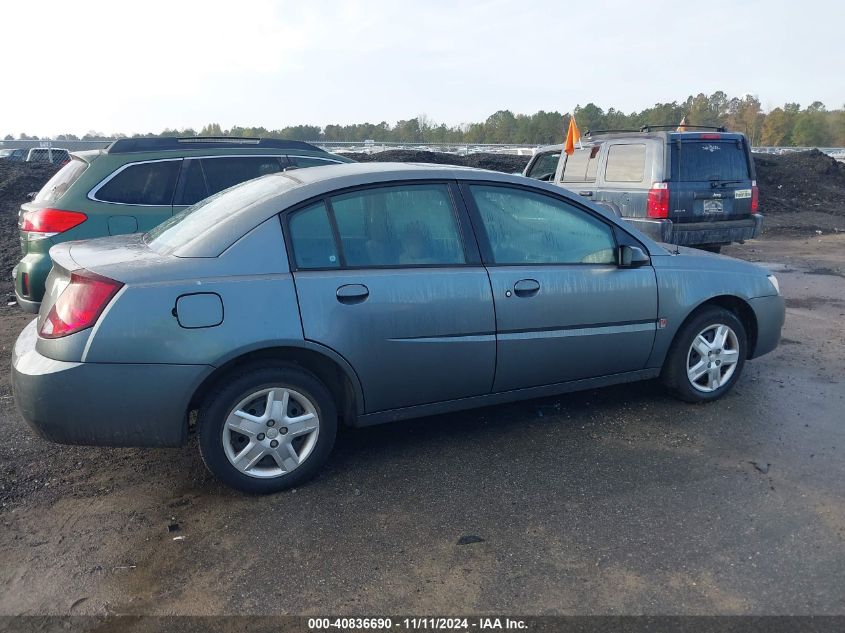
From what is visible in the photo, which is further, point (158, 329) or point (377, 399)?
point (377, 399)

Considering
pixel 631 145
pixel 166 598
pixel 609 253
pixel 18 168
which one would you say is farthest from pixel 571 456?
pixel 18 168

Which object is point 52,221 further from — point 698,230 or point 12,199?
point 12,199

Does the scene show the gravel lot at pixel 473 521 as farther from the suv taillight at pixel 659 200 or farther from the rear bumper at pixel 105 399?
the suv taillight at pixel 659 200

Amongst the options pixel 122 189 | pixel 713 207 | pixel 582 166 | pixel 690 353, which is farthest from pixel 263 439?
pixel 582 166

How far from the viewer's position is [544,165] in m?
12.0

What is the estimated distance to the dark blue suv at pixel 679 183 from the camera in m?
9.05

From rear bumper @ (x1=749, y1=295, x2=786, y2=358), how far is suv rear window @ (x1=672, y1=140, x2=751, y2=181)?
14.2 ft

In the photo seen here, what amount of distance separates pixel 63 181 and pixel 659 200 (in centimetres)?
684

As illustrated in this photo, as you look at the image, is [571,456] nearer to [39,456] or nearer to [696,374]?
[696,374]

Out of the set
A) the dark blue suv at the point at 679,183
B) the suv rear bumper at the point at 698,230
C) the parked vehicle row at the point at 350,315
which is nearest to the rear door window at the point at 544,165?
the dark blue suv at the point at 679,183

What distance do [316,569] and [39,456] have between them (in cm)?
209

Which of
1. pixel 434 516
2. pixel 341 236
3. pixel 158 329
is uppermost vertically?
pixel 341 236

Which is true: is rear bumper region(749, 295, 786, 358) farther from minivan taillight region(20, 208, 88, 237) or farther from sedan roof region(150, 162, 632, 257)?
minivan taillight region(20, 208, 88, 237)

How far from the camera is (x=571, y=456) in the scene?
4086 mm
